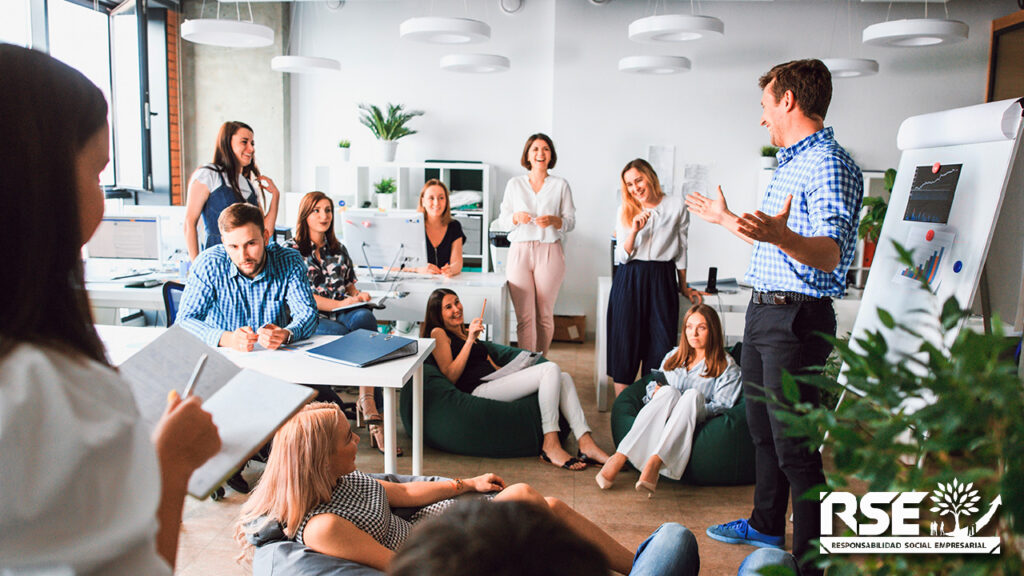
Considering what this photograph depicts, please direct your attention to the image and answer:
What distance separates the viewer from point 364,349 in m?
3.02

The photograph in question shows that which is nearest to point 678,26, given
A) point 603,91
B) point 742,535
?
point 603,91

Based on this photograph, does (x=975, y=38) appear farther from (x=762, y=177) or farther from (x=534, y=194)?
(x=534, y=194)

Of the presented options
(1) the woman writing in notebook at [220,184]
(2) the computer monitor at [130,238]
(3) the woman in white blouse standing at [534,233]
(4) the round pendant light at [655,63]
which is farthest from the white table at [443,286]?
(4) the round pendant light at [655,63]

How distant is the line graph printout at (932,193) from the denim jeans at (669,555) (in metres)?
1.44

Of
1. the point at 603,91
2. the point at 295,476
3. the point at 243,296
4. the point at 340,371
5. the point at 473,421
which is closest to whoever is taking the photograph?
the point at 295,476

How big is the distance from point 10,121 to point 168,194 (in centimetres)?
671

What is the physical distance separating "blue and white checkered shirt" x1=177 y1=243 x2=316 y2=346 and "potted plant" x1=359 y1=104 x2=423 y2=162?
3549 mm

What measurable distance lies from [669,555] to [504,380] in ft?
7.14

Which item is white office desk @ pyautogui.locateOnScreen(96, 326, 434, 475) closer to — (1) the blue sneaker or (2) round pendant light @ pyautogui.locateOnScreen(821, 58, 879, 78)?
(1) the blue sneaker

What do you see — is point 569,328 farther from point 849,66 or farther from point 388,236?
point 849,66

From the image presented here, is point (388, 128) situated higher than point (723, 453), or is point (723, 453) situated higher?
point (388, 128)

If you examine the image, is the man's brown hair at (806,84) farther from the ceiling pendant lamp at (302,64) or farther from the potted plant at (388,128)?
the potted plant at (388,128)

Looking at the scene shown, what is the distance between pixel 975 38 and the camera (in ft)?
21.3

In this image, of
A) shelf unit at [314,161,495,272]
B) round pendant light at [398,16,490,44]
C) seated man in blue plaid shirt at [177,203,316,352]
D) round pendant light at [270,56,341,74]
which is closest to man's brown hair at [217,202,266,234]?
seated man in blue plaid shirt at [177,203,316,352]
